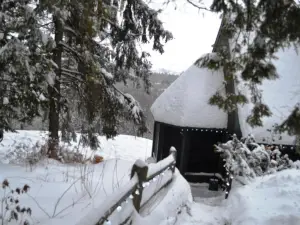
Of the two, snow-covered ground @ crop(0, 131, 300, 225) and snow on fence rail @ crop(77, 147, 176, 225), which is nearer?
snow on fence rail @ crop(77, 147, 176, 225)

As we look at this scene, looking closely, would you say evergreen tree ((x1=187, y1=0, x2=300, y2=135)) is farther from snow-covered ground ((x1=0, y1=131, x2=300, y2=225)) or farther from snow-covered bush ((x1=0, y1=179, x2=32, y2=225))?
snow-covered bush ((x1=0, y1=179, x2=32, y2=225))

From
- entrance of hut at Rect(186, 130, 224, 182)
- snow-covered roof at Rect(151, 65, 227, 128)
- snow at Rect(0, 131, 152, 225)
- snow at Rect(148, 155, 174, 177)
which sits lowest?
entrance of hut at Rect(186, 130, 224, 182)

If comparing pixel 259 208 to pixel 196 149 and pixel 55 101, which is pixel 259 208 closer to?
pixel 55 101

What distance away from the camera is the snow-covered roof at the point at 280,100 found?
10.2 meters

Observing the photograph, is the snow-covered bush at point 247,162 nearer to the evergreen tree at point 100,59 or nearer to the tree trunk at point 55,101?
the evergreen tree at point 100,59

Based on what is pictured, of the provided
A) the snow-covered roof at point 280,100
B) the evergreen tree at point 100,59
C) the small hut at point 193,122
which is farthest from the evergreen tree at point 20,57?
the snow-covered roof at point 280,100

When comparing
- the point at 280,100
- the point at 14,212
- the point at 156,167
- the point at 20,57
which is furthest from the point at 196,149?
the point at 14,212

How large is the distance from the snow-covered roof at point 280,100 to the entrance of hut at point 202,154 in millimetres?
2742

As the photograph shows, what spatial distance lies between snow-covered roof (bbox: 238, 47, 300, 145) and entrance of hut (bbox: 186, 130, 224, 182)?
9.00 feet

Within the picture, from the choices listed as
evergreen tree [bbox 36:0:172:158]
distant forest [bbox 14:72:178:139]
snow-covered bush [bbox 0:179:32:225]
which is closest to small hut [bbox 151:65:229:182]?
distant forest [bbox 14:72:178:139]

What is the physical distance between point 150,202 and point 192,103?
7.10 meters

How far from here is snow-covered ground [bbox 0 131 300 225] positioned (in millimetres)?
4348

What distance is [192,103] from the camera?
1200 centimetres

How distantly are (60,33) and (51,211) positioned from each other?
22.6ft
